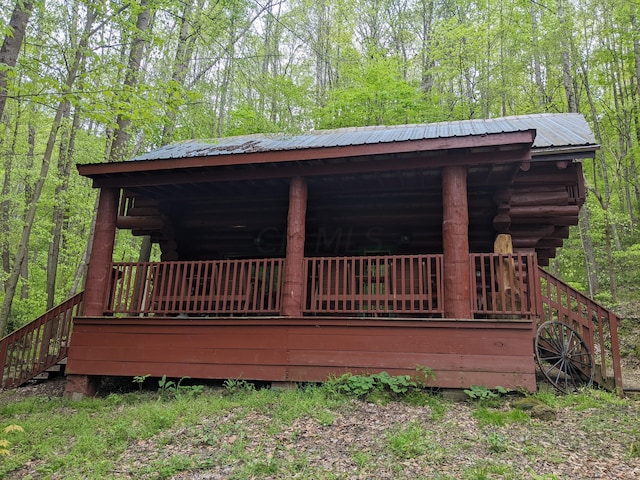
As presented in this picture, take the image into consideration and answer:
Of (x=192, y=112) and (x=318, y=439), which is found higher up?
(x=192, y=112)

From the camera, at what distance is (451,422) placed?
534cm

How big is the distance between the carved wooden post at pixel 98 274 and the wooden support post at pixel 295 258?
3.40 meters

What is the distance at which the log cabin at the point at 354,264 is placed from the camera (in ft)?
21.8

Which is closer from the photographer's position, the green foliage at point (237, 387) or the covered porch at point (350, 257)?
the covered porch at point (350, 257)

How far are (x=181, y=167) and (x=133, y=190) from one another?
7.00ft

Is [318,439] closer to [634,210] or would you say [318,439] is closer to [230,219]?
[230,219]

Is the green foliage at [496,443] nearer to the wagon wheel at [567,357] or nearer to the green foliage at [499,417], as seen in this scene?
the green foliage at [499,417]

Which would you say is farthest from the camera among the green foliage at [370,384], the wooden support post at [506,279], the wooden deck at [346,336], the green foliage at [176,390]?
the green foliage at [176,390]

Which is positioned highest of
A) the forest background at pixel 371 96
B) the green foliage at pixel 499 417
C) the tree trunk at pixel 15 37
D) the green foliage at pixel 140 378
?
the forest background at pixel 371 96

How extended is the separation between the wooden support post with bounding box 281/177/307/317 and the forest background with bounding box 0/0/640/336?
221 inches

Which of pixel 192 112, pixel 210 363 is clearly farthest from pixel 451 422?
pixel 192 112

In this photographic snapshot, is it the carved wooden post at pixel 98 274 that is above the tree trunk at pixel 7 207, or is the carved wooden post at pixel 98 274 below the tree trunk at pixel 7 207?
below

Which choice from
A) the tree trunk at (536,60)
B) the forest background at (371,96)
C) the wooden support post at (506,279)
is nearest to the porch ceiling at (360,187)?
the wooden support post at (506,279)

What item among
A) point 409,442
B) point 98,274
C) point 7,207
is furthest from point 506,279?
point 7,207
